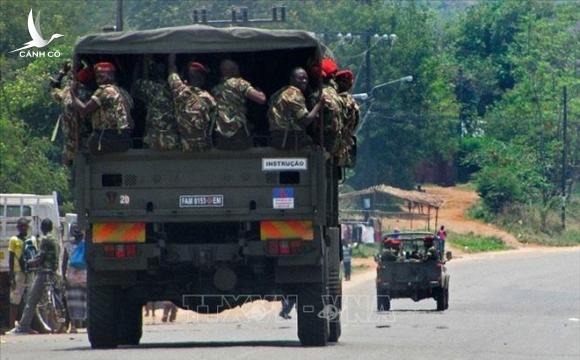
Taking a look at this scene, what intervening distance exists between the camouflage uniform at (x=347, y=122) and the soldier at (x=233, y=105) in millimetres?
1053

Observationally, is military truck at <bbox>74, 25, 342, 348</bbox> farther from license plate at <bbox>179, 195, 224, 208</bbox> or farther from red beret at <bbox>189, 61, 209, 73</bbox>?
red beret at <bbox>189, 61, 209, 73</bbox>

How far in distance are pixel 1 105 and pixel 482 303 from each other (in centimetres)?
1633

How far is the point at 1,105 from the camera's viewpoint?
45219 millimetres

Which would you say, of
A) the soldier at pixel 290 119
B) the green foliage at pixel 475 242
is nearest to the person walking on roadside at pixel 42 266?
the soldier at pixel 290 119

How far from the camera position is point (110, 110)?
15750mm

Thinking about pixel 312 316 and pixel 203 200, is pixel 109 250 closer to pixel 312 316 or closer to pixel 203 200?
pixel 203 200

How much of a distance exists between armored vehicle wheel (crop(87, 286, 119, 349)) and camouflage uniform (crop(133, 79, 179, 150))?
1844mm

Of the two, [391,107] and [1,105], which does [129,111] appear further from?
[391,107]

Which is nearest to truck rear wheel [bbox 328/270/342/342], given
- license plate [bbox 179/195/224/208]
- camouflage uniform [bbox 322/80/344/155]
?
camouflage uniform [bbox 322/80/344/155]

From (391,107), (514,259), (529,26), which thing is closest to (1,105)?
(514,259)

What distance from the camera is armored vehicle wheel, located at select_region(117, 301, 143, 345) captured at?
17423mm

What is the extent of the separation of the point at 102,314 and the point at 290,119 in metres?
3.03

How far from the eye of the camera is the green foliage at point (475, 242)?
66500 millimetres

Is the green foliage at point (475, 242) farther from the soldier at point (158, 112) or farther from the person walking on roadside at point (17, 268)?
the soldier at point (158, 112)
